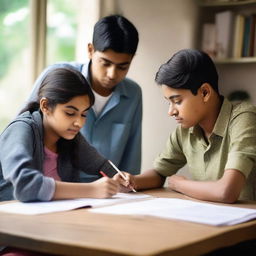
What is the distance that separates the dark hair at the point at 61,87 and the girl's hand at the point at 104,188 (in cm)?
34

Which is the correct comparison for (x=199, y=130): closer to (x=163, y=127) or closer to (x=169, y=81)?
(x=169, y=81)

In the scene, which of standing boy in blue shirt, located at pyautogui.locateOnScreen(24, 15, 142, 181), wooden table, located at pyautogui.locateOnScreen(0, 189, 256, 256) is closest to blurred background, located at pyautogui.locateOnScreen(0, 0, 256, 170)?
standing boy in blue shirt, located at pyautogui.locateOnScreen(24, 15, 142, 181)

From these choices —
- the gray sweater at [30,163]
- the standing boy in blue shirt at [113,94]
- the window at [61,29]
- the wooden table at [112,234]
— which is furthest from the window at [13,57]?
the wooden table at [112,234]

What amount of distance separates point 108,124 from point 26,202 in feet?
3.21

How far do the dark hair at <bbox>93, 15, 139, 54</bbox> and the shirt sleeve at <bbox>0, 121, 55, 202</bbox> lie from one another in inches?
27.4

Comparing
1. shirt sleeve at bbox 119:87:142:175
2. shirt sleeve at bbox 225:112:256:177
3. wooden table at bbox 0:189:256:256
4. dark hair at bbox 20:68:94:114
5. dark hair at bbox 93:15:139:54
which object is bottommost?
shirt sleeve at bbox 119:87:142:175

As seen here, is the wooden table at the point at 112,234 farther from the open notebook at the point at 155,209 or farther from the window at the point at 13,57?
the window at the point at 13,57

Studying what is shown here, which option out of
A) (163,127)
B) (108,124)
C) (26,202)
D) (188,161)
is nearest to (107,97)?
(108,124)

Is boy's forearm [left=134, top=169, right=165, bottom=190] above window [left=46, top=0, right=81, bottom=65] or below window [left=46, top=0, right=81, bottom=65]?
below

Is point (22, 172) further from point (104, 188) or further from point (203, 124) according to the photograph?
point (203, 124)

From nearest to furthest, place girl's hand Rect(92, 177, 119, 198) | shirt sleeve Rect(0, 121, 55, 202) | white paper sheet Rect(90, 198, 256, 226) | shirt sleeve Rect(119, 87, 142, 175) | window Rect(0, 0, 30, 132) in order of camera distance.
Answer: white paper sheet Rect(90, 198, 256, 226) < shirt sleeve Rect(0, 121, 55, 202) < girl's hand Rect(92, 177, 119, 198) < shirt sleeve Rect(119, 87, 142, 175) < window Rect(0, 0, 30, 132)

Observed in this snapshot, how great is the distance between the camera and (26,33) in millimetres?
3164

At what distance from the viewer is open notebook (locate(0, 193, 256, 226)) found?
145 cm

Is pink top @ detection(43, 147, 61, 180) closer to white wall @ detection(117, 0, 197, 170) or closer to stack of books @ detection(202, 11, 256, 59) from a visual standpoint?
white wall @ detection(117, 0, 197, 170)
